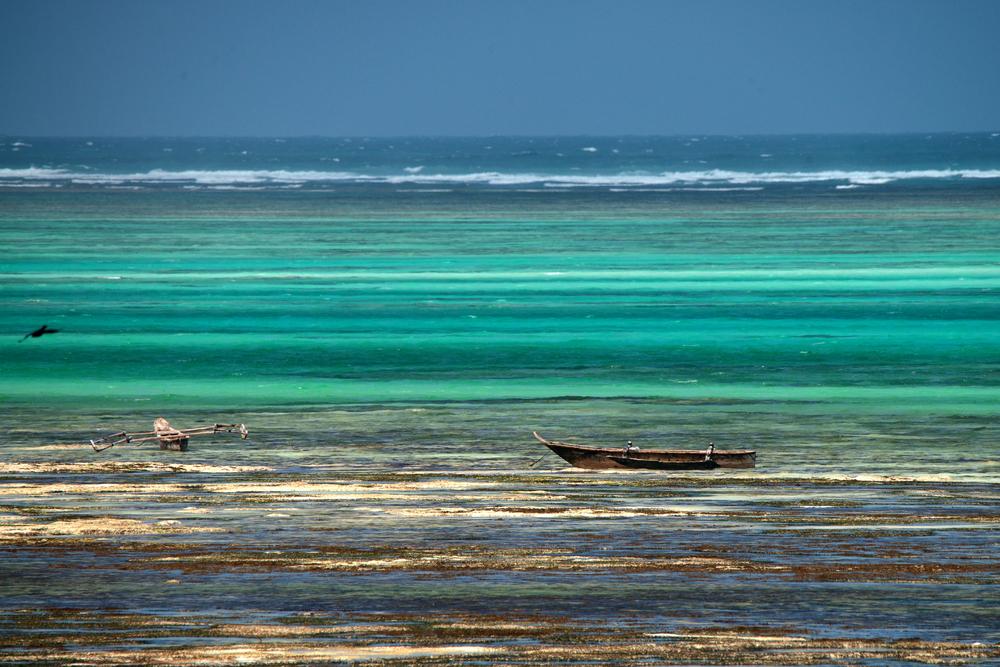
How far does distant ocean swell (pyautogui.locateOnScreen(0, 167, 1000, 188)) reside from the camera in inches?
4343

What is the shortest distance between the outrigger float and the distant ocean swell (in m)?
90.7

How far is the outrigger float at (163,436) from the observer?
17484mm

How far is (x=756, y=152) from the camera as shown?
574ft

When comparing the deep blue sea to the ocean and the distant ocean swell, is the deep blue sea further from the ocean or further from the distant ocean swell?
the distant ocean swell

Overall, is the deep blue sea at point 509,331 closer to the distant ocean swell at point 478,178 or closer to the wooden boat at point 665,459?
the wooden boat at point 665,459

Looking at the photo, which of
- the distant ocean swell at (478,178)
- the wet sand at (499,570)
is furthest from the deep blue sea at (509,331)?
the distant ocean swell at (478,178)

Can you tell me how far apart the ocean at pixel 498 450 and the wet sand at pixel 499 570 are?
4 cm

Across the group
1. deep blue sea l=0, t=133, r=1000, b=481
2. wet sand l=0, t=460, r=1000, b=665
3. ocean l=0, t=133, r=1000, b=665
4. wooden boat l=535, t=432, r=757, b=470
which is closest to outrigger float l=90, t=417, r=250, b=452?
ocean l=0, t=133, r=1000, b=665

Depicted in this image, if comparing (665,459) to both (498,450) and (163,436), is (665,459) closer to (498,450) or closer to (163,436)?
(498,450)

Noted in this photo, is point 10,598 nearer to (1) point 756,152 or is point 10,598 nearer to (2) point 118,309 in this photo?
(2) point 118,309

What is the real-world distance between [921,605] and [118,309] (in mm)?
27779

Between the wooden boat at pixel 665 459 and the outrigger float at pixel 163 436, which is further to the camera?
the outrigger float at pixel 163 436

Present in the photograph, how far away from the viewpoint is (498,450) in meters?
17.6

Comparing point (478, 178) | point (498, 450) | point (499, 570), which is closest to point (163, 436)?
point (498, 450)
